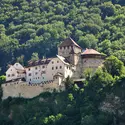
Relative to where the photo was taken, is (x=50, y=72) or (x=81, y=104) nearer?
(x=81, y=104)

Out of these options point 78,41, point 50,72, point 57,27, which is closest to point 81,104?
point 50,72

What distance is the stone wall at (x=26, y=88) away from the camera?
4254 inches

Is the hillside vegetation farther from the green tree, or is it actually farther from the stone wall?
the stone wall

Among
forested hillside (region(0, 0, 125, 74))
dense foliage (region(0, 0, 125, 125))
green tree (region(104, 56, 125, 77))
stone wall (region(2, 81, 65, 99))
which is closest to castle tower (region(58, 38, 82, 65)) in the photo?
dense foliage (region(0, 0, 125, 125))

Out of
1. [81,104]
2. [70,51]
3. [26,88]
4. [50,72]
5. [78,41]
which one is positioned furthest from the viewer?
[78,41]

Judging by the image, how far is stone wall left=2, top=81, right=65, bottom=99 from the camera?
108062 mm

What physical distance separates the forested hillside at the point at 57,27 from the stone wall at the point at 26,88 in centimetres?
3395

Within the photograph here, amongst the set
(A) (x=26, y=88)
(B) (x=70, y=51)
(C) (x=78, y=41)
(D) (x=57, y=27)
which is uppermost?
(D) (x=57, y=27)

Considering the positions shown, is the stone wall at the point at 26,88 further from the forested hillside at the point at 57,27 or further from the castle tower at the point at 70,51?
the forested hillside at the point at 57,27

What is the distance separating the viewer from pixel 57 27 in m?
177

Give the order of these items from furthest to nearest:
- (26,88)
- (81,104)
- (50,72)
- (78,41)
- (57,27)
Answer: (57,27)
(78,41)
(50,72)
(26,88)
(81,104)

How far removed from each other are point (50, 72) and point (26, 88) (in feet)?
17.4

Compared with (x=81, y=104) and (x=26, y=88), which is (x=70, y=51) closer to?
(x=26, y=88)

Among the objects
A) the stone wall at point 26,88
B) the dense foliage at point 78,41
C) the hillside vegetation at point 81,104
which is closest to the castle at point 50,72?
the stone wall at point 26,88
